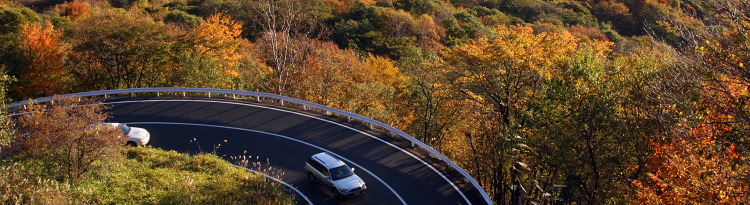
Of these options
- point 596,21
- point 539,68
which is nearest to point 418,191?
point 539,68

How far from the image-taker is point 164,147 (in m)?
23.7

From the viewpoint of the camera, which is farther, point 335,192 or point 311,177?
point 311,177

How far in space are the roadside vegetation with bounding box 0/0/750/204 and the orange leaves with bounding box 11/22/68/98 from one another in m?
0.09

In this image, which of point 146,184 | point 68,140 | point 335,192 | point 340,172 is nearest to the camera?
point 68,140

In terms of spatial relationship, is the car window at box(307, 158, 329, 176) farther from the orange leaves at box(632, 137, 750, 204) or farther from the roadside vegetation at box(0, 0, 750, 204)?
the orange leaves at box(632, 137, 750, 204)

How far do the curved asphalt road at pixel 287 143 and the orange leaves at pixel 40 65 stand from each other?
7.43m

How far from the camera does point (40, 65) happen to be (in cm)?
3262

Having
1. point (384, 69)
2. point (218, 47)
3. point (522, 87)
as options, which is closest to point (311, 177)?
point (522, 87)

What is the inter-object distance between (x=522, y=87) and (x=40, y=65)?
3033 centimetres

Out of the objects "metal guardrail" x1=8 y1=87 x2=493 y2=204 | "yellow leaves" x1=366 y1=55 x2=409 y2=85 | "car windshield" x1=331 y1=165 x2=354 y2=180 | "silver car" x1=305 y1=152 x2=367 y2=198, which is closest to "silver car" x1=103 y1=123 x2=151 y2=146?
"metal guardrail" x1=8 y1=87 x2=493 y2=204

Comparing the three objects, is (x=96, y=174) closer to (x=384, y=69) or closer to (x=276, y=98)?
(x=276, y=98)

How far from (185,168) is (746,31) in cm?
1941

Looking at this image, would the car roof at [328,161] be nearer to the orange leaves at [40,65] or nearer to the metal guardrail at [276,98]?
the metal guardrail at [276,98]

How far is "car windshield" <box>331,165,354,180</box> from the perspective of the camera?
1964cm
